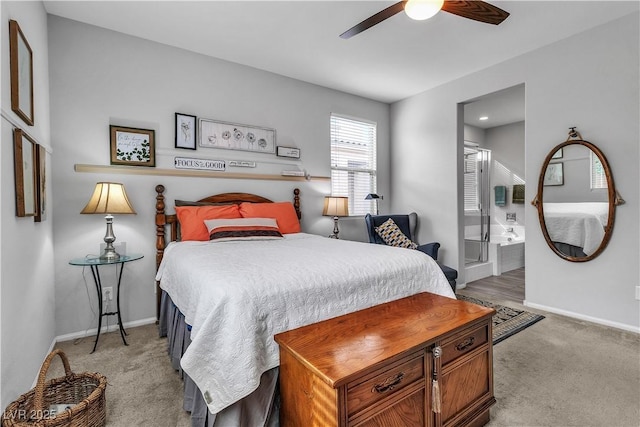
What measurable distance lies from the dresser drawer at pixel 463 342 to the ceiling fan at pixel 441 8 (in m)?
1.73

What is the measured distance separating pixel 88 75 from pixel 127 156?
2.39ft

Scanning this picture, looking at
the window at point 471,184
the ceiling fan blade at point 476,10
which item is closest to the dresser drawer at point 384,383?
the ceiling fan blade at point 476,10

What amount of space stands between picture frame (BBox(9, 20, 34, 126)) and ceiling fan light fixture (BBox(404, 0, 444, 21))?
2136 mm

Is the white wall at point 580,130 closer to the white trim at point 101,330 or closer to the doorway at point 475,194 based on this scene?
the doorway at point 475,194

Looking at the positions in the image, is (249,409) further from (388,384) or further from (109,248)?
(109,248)

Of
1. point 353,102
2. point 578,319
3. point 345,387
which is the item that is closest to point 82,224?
point 345,387

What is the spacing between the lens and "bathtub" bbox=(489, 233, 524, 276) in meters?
4.78

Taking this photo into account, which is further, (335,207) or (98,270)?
(335,207)

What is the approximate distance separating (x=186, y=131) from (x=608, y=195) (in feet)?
12.9

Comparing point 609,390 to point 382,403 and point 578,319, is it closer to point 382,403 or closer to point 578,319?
point 578,319

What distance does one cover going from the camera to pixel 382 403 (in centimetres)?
116

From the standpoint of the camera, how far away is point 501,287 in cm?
407

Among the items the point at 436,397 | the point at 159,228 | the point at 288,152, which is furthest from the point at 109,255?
the point at 436,397

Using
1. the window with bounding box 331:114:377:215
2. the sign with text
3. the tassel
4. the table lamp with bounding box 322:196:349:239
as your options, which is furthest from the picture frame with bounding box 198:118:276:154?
the tassel
